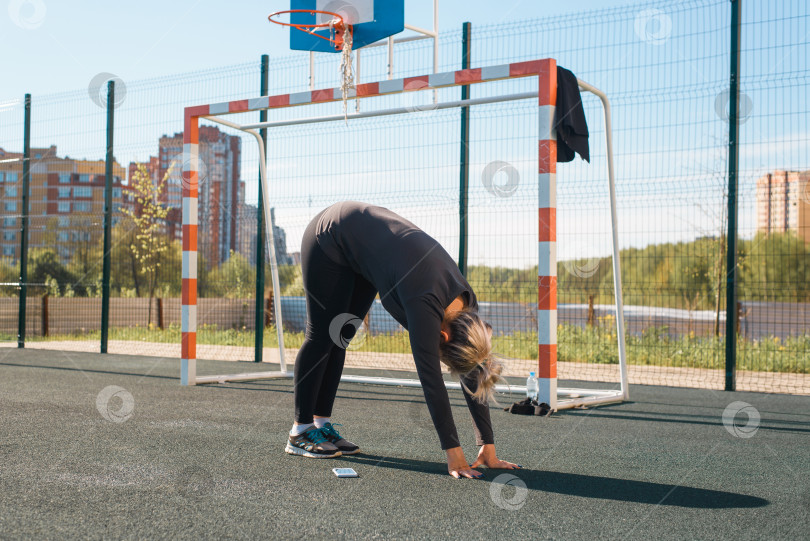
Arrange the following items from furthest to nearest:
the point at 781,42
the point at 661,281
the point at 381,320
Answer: the point at 381,320
the point at 661,281
the point at 781,42

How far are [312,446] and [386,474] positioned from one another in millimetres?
509

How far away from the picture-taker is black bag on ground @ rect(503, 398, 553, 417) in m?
5.04

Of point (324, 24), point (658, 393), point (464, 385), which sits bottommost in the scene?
point (658, 393)

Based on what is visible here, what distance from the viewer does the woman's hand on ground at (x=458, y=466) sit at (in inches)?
125

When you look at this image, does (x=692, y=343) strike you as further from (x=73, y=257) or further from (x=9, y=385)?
(x=73, y=257)

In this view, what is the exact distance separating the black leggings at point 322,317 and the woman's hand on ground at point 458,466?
830mm

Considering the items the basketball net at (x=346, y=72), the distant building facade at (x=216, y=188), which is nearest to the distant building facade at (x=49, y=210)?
the distant building facade at (x=216, y=188)

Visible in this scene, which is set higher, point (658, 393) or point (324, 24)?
point (324, 24)

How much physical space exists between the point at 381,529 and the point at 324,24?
4.44 metres

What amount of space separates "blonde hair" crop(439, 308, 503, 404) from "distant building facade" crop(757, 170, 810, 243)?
4.45 m

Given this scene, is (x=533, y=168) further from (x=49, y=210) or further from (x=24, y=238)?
(x=24, y=238)

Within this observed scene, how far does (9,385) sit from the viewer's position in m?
6.24

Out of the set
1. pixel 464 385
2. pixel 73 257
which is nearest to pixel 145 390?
pixel 464 385

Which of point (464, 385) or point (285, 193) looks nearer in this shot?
point (464, 385)
